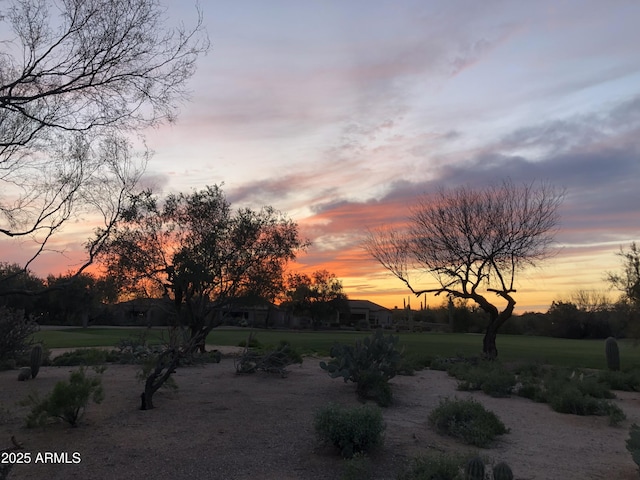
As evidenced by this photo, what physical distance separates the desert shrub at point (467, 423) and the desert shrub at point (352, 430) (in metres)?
1.91

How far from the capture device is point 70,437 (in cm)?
852

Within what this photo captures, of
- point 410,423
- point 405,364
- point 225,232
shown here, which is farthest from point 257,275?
point 410,423

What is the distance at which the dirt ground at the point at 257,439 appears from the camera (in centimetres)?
728

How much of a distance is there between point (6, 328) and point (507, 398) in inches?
637

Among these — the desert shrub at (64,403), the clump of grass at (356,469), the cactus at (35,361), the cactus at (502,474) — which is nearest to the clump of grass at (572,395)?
the cactus at (502,474)

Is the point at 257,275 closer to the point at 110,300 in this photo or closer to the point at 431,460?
the point at 110,300

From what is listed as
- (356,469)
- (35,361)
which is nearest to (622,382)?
(356,469)

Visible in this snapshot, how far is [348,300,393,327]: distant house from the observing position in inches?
4520

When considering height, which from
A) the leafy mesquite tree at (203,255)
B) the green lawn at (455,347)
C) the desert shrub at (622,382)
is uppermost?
the leafy mesquite tree at (203,255)

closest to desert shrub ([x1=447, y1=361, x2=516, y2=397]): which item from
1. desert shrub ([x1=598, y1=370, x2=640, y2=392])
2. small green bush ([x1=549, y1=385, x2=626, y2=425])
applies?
small green bush ([x1=549, y1=385, x2=626, y2=425])

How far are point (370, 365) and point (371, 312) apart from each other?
10882cm

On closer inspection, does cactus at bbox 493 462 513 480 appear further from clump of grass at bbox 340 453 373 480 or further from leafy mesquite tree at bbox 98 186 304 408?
leafy mesquite tree at bbox 98 186 304 408

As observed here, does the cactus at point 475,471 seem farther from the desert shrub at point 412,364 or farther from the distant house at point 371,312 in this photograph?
the distant house at point 371,312

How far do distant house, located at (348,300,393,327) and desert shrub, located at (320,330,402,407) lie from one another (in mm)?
96249
